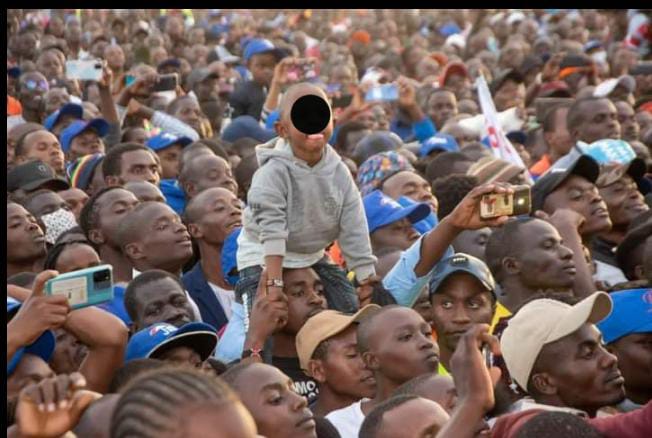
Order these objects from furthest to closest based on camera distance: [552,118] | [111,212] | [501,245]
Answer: [552,118]
[111,212]
[501,245]

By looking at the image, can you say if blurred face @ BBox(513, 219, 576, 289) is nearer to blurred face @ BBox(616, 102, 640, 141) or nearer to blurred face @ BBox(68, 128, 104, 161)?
blurred face @ BBox(68, 128, 104, 161)

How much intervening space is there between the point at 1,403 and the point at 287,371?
1.89 m

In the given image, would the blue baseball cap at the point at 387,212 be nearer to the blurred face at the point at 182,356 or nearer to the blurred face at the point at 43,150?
the blurred face at the point at 182,356

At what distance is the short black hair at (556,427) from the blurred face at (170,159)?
554 cm

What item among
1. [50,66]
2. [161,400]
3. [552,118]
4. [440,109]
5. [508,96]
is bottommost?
[508,96]

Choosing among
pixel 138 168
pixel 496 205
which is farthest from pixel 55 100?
pixel 496 205

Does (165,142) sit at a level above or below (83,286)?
below

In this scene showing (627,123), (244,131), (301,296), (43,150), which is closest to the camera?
(301,296)

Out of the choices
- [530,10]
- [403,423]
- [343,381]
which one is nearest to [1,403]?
[403,423]

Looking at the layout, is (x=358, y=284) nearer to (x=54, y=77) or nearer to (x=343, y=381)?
(x=343, y=381)

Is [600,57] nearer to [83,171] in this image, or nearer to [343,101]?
[343,101]

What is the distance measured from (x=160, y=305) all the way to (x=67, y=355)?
2.14ft

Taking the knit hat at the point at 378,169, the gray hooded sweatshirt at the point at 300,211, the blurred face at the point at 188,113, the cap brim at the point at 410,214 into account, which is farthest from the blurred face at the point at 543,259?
the blurred face at the point at 188,113

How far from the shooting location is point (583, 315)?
4.33m
